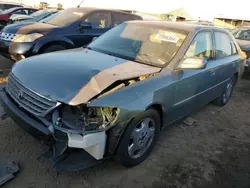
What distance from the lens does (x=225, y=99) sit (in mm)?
5281

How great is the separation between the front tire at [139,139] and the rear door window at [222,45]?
1.99m

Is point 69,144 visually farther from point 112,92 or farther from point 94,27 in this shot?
point 94,27

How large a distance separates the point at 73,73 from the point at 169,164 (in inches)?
63.4

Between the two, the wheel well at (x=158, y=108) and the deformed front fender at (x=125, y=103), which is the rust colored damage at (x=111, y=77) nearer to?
the deformed front fender at (x=125, y=103)

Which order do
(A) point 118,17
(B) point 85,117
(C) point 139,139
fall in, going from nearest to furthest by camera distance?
1. (B) point 85,117
2. (C) point 139,139
3. (A) point 118,17

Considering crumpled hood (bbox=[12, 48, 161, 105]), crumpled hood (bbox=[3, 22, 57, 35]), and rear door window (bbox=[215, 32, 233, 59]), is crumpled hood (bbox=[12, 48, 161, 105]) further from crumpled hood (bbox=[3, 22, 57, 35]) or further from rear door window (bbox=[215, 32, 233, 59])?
crumpled hood (bbox=[3, 22, 57, 35])

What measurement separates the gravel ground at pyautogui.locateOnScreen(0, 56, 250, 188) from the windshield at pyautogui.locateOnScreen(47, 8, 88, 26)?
3504mm

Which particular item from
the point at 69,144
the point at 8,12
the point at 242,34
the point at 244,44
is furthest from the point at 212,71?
the point at 8,12

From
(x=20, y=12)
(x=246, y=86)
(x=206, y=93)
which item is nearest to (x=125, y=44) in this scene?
(x=206, y=93)

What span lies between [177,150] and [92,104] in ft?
5.43

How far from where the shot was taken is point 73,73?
104 inches

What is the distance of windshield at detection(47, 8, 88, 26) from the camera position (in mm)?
6258

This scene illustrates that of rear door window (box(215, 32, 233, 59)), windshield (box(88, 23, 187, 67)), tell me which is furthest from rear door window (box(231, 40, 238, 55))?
windshield (box(88, 23, 187, 67))

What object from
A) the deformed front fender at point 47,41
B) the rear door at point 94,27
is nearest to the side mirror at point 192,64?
the deformed front fender at point 47,41
